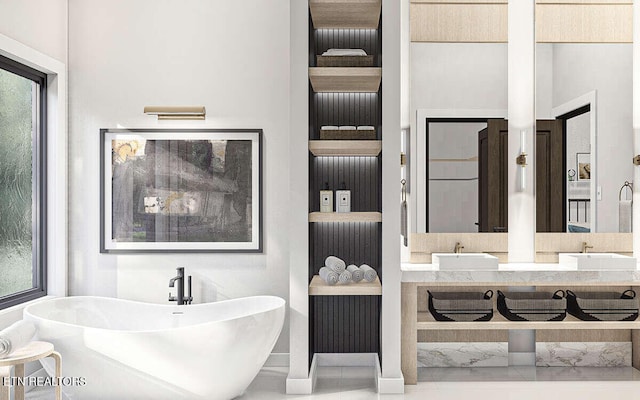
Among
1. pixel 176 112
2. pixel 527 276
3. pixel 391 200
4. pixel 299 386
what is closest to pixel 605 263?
pixel 527 276

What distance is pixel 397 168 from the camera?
138 inches

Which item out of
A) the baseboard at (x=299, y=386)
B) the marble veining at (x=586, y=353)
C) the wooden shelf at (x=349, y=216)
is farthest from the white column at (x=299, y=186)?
the marble veining at (x=586, y=353)

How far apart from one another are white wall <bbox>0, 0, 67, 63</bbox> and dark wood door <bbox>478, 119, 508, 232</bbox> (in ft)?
10.6

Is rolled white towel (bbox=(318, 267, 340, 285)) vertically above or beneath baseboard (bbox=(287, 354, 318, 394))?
above

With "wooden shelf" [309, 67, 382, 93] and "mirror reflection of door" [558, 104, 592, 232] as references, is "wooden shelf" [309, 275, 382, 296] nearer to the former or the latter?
"wooden shelf" [309, 67, 382, 93]

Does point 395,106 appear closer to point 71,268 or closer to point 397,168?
point 397,168

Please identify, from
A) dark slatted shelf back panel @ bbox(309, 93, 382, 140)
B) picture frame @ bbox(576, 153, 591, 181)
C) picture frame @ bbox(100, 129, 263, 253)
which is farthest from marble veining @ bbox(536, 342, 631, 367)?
picture frame @ bbox(100, 129, 263, 253)

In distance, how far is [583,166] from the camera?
4.14 m

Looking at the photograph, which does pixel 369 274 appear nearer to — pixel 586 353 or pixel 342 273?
pixel 342 273

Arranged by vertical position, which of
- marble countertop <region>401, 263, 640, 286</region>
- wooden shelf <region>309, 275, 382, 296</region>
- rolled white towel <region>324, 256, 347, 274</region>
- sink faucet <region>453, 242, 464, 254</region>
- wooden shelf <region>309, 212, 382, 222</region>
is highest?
wooden shelf <region>309, 212, 382, 222</region>

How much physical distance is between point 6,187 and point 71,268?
826 mm

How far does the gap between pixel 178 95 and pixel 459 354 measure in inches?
115

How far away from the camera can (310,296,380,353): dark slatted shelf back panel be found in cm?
412

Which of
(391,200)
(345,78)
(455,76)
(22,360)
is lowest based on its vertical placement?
(22,360)
